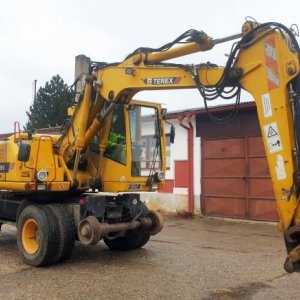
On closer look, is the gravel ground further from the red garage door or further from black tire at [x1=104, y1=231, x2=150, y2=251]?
the red garage door

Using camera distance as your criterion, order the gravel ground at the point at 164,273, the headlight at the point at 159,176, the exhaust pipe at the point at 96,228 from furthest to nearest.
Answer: the headlight at the point at 159,176
the exhaust pipe at the point at 96,228
the gravel ground at the point at 164,273

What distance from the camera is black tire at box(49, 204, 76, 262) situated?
832cm

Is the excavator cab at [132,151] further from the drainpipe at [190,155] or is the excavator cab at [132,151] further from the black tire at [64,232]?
the drainpipe at [190,155]

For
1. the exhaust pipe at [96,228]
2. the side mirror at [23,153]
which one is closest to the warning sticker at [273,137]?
the exhaust pipe at [96,228]

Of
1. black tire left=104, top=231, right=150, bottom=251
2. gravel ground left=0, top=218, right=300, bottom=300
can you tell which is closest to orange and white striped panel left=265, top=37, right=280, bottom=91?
gravel ground left=0, top=218, right=300, bottom=300

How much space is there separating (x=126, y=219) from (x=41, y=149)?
2.00 m

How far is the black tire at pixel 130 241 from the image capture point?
9.62 meters

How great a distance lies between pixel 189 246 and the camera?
10430mm

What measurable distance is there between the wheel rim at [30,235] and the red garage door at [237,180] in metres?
7.35

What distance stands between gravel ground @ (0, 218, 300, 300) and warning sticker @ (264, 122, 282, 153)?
87.2 inches

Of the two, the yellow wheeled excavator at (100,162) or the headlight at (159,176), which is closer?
the yellow wheeled excavator at (100,162)

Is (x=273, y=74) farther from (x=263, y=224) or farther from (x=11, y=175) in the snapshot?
(x=263, y=224)

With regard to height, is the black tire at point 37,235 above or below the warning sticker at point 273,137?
below

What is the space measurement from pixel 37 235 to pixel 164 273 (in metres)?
2.39
